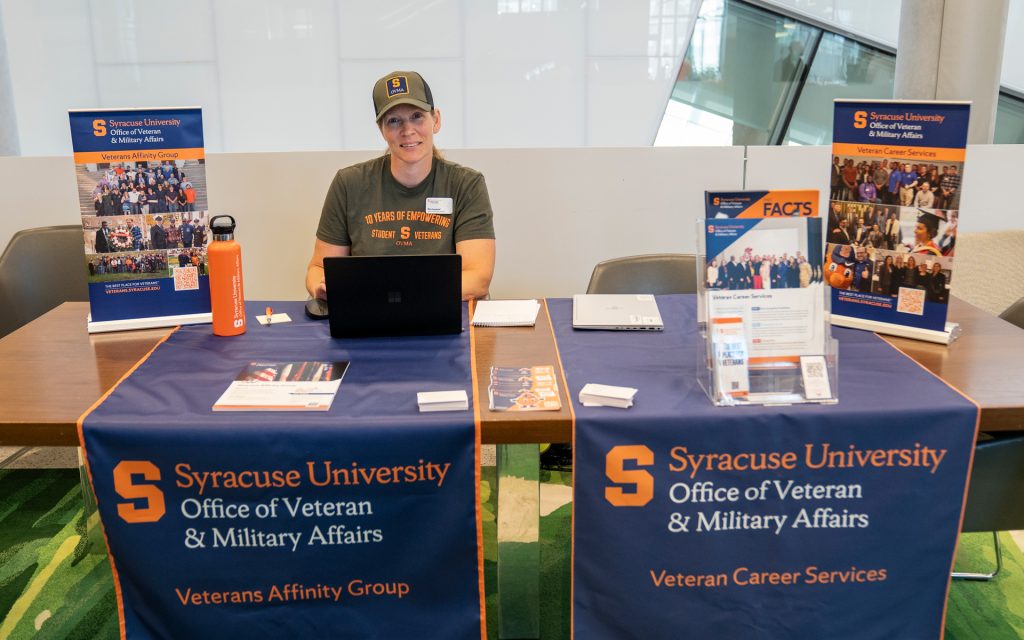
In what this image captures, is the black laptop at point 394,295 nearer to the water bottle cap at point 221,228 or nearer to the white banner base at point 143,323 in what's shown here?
the water bottle cap at point 221,228

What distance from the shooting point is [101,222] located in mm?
2004

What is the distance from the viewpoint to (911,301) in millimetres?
1951

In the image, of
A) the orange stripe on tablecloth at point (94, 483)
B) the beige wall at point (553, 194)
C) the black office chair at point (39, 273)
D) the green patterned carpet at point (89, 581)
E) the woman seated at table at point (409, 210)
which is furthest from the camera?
the beige wall at point (553, 194)

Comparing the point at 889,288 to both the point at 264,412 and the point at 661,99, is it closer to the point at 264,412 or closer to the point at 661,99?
the point at 264,412

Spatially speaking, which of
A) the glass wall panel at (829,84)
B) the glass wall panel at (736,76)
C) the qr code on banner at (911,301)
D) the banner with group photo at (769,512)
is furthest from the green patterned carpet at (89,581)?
the glass wall panel at (829,84)

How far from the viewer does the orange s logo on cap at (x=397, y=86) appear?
245 cm

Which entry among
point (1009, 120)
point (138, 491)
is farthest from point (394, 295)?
point (1009, 120)

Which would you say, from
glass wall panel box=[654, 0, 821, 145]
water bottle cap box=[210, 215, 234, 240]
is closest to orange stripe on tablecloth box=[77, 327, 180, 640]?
water bottle cap box=[210, 215, 234, 240]

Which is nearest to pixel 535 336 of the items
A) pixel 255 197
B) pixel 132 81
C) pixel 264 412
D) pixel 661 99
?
pixel 264 412

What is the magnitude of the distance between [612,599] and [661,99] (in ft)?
12.5

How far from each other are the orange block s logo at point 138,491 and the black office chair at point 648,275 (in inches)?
58.1

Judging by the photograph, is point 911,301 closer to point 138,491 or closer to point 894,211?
point 894,211

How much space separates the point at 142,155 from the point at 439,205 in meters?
0.90

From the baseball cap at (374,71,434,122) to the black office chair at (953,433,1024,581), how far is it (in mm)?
1719
